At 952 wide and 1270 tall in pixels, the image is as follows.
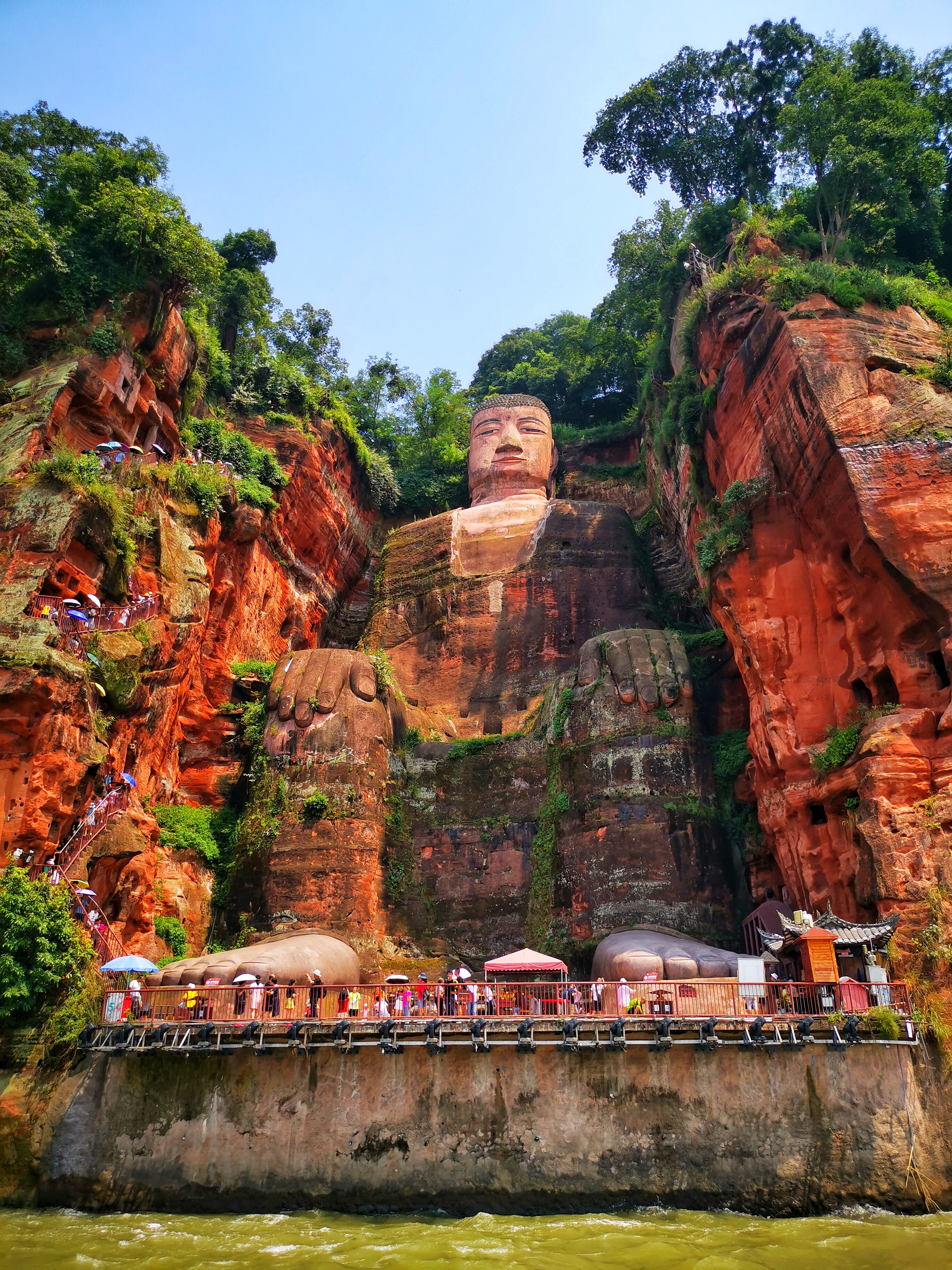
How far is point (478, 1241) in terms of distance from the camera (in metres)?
13.8

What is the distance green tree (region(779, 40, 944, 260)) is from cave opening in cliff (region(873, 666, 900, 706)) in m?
12.4

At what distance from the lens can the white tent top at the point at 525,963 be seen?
18.7 metres

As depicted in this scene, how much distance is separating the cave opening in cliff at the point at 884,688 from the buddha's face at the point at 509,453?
20.7m

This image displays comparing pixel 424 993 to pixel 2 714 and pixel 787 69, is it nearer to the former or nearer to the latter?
pixel 2 714

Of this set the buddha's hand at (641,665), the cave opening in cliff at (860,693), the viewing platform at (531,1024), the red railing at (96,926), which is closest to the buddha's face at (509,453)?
the buddha's hand at (641,665)

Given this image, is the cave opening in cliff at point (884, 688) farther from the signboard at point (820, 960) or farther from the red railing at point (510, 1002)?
the red railing at point (510, 1002)

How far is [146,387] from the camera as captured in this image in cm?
2673

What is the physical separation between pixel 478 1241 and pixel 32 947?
8.28 m

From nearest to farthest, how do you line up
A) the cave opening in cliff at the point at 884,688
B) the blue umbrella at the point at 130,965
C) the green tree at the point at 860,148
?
the blue umbrella at the point at 130,965 → the cave opening in cliff at the point at 884,688 → the green tree at the point at 860,148

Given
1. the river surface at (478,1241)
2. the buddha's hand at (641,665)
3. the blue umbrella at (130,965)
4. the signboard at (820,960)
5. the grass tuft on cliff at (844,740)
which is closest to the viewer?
the river surface at (478,1241)

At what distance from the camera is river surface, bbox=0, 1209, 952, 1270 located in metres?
12.8

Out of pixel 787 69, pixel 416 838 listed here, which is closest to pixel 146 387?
pixel 416 838

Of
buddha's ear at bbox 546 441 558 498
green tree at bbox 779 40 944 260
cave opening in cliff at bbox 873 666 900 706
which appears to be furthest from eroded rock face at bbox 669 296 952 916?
buddha's ear at bbox 546 441 558 498

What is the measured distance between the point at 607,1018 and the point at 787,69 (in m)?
33.2
